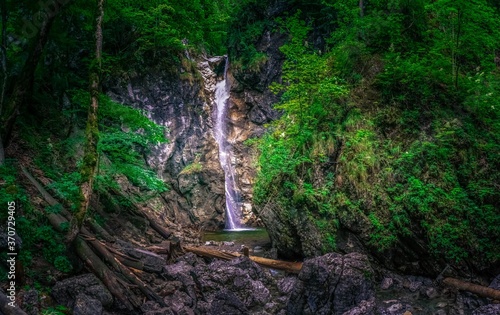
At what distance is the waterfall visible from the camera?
2105cm

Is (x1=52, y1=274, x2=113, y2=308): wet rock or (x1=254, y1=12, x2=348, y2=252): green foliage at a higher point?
(x1=254, y1=12, x2=348, y2=252): green foliage

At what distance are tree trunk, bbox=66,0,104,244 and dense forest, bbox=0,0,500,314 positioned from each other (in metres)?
0.03

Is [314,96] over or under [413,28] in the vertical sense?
under

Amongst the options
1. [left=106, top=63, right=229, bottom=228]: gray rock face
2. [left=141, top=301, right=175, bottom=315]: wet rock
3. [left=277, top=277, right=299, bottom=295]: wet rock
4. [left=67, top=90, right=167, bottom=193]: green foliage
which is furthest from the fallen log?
[left=106, top=63, right=229, bottom=228]: gray rock face

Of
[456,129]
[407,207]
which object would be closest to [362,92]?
[456,129]

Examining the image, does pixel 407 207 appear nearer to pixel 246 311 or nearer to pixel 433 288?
pixel 433 288

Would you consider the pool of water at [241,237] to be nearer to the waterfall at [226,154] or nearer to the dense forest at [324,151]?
the waterfall at [226,154]

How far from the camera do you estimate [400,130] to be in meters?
9.80

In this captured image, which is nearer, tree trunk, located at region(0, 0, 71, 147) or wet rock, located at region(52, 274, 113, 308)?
wet rock, located at region(52, 274, 113, 308)

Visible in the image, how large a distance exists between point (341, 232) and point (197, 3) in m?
Answer: 12.7

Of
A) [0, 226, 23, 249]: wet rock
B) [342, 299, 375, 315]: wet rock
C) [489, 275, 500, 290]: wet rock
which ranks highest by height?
[0, 226, 23, 249]: wet rock

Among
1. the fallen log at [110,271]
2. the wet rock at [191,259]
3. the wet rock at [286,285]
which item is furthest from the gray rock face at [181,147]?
the fallen log at [110,271]

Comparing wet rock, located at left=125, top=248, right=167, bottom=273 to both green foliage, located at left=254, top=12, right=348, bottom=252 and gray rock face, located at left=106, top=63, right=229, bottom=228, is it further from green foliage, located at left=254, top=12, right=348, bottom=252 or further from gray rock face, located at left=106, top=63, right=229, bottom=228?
gray rock face, located at left=106, top=63, right=229, bottom=228

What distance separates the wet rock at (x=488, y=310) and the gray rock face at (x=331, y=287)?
1942mm
